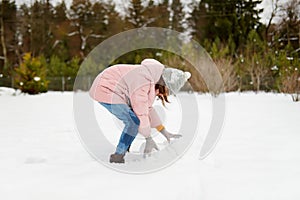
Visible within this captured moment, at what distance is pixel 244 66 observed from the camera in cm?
1466

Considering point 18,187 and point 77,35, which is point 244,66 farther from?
point 18,187

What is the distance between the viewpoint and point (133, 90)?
2359 millimetres

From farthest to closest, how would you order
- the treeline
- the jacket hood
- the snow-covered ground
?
the treeline, the jacket hood, the snow-covered ground

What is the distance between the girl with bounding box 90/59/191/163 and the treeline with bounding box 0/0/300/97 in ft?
39.2

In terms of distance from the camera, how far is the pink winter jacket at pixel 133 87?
92.0 inches

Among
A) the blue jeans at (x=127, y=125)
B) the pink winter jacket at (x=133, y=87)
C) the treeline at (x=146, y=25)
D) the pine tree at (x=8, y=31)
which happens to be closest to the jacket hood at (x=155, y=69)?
the pink winter jacket at (x=133, y=87)

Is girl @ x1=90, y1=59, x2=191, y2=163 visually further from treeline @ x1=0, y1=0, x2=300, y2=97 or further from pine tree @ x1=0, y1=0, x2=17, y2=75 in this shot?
pine tree @ x1=0, y1=0, x2=17, y2=75

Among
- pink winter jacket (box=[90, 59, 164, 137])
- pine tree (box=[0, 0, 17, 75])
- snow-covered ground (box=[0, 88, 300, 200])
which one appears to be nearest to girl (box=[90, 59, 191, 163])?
pink winter jacket (box=[90, 59, 164, 137])

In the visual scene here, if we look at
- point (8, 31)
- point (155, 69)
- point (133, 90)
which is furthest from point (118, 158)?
point (8, 31)

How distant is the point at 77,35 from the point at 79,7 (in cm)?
172

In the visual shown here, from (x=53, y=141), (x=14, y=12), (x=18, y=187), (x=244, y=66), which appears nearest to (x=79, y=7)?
(x=14, y=12)

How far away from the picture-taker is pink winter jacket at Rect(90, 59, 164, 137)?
2.34 metres

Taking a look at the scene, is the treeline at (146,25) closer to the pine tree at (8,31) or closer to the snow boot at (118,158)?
the pine tree at (8,31)

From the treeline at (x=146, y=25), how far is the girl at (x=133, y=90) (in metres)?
11.9
